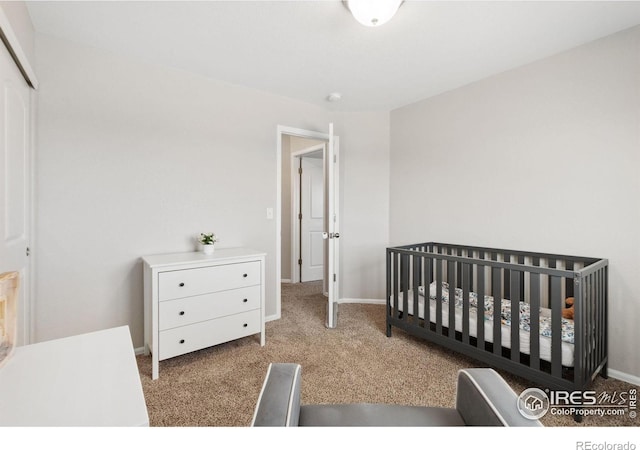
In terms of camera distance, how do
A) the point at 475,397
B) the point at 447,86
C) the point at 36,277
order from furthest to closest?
the point at 447,86 < the point at 36,277 < the point at 475,397

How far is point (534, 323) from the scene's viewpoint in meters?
1.69

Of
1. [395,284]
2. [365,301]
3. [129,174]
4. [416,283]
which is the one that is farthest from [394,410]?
[365,301]

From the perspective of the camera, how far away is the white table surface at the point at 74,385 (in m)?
0.65

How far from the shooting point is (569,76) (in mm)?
2049

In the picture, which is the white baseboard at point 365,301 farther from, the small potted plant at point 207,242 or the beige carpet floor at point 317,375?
the small potted plant at point 207,242

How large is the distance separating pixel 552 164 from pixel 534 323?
3.94 ft

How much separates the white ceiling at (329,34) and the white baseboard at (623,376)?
2175mm

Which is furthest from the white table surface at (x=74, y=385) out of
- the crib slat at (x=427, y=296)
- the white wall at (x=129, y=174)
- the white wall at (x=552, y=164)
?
the white wall at (x=552, y=164)

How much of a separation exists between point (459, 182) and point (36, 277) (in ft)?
10.9

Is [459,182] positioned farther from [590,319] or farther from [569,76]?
[590,319]

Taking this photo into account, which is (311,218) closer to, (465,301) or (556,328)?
(465,301)

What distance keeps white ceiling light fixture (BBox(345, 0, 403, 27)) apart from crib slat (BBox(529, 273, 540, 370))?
1.67 meters

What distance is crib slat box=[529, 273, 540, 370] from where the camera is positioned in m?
1.67
